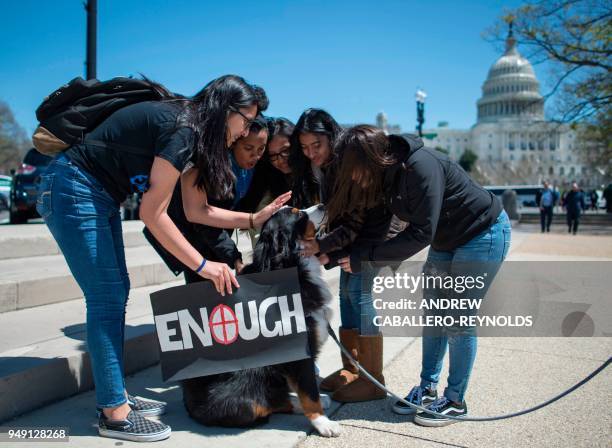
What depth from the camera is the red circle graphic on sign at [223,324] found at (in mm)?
2693

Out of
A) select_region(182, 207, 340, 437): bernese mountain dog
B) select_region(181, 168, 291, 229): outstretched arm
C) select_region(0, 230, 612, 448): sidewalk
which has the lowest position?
select_region(0, 230, 612, 448): sidewalk

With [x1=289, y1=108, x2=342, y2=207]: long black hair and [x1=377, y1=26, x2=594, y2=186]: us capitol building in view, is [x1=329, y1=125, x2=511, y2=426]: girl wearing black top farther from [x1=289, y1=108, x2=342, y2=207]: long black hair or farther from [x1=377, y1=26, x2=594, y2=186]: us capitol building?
[x1=377, y1=26, x2=594, y2=186]: us capitol building

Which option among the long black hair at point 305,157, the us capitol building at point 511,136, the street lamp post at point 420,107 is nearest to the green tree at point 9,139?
the street lamp post at point 420,107

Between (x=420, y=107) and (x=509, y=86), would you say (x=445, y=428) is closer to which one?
(x=420, y=107)

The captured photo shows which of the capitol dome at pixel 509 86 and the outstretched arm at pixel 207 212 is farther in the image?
the capitol dome at pixel 509 86

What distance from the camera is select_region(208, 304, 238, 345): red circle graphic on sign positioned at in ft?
8.84

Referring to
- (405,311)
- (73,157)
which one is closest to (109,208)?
(73,157)

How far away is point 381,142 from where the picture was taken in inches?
103

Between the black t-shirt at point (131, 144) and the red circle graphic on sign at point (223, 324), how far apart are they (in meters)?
0.77

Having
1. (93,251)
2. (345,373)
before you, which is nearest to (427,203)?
(345,373)

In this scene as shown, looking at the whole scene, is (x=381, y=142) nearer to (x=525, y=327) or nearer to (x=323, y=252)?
(x=323, y=252)

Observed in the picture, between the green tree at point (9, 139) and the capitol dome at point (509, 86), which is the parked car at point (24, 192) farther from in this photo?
the capitol dome at point (509, 86)

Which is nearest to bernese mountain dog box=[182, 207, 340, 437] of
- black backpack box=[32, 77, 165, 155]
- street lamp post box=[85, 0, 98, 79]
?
black backpack box=[32, 77, 165, 155]

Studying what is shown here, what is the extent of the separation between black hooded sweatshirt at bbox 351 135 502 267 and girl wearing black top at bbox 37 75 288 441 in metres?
0.83
